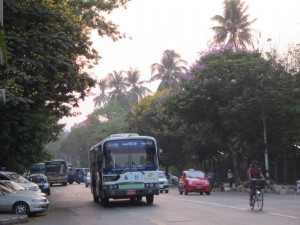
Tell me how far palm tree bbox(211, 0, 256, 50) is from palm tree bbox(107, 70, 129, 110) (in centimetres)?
3778

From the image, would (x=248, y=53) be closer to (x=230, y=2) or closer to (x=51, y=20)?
(x=230, y=2)

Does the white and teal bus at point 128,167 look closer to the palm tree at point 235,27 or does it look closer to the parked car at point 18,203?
the parked car at point 18,203

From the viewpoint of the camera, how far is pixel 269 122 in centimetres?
3425

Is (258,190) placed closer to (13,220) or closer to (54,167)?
(13,220)

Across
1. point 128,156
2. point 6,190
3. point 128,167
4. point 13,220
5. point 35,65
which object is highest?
point 35,65

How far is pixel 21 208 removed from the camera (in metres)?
18.2

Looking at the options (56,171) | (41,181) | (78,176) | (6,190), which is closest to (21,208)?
(6,190)

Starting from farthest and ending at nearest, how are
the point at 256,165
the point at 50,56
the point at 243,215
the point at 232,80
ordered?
the point at 232,80
the point at 50,56
the point at 256,165
the point at 243,215

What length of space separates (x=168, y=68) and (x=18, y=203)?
169 ft

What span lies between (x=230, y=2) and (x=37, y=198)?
3630 centimetres

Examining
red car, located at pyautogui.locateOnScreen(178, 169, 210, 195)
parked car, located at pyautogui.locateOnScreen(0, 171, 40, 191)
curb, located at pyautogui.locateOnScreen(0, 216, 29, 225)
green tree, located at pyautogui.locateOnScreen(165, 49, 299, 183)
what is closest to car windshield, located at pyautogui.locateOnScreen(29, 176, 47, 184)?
green tree, located at pyautogui.locateOnScreen(165, 49, 299, 183)

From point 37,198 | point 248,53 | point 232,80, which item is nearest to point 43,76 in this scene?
point 37,198

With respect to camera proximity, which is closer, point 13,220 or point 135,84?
point 13,220

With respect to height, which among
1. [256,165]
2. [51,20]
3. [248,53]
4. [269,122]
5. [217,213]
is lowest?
[217,213]
